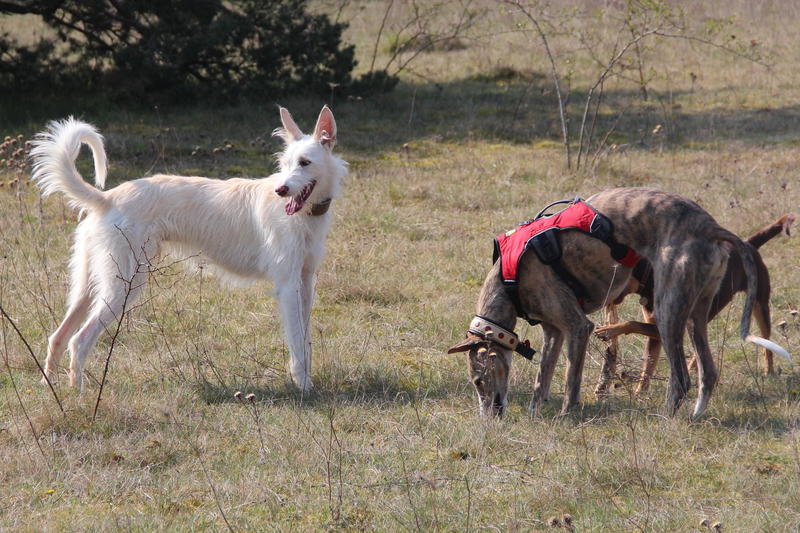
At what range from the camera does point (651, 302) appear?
535cm

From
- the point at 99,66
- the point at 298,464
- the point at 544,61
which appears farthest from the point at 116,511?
the point at 544,61

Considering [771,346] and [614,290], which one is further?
[614,290]

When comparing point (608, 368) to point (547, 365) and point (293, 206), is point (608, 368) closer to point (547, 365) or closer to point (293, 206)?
point (547, 365)

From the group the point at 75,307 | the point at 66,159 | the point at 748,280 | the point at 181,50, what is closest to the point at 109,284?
the point at 75,307

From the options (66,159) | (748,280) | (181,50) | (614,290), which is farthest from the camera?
(181,50)

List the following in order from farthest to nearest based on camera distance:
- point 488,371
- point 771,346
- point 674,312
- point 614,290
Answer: point 614,290
point 488,371
point 674,312
point 771,346

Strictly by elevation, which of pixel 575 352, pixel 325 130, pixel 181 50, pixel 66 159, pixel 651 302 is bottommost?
pixel 575 352

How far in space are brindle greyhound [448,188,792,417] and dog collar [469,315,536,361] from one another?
0.4 inches

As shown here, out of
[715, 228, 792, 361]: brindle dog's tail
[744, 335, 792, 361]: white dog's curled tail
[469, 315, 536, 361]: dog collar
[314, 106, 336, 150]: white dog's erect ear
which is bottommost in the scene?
[469, 315, 536, 361]: dog collar

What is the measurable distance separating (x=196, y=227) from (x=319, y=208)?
761 mm

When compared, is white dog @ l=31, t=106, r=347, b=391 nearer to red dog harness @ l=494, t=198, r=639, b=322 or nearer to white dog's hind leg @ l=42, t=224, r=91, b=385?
white dog's hind leg @ l=42, t=224, r=91, b=385

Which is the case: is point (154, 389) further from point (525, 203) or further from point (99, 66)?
point (99, 66)

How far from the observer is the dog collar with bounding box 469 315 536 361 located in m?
4.81

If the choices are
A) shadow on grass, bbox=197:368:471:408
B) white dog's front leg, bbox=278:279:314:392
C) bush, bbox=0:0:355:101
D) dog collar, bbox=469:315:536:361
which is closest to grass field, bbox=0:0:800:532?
shadow on grass, bbox=197:368:471:408
